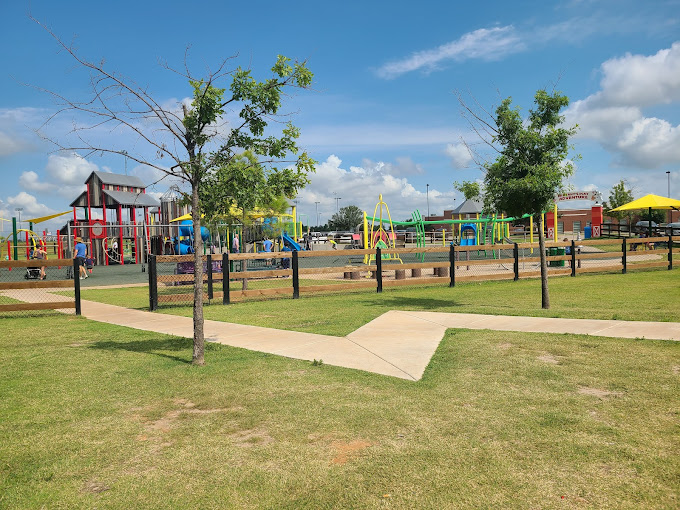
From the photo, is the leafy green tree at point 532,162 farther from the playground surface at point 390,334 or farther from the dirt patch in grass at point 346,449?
the dirt patch in grass at point 346,449

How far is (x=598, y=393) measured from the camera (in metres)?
5.19

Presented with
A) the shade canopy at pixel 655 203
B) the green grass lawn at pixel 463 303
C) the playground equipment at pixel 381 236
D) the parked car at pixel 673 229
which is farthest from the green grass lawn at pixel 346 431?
the parked car at pixel 673 229

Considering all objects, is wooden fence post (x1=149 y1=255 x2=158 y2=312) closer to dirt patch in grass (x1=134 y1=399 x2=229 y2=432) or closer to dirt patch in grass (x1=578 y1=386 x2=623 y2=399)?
dirt patch in grass (x1=134 y1=399 x2=229 y2=432)

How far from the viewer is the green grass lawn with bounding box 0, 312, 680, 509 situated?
3367mm

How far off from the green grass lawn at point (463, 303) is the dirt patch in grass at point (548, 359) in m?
3.20

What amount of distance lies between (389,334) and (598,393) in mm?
3808

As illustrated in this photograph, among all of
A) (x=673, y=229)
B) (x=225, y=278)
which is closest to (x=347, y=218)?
(x=673, y=229)

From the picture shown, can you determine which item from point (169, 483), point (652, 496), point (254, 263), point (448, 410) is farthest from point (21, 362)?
point (254, 263)

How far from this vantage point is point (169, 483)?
3.55 metres

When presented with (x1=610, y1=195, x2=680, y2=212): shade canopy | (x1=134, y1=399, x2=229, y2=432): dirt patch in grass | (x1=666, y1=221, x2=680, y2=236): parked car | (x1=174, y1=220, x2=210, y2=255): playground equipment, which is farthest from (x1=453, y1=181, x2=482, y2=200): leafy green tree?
(x1=666, y1=221, x2=680, y2=236): parked car

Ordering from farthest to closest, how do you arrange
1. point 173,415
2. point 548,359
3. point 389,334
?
point 389,334 → point 548,359 → point 173,415

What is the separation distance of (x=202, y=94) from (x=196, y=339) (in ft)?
10.3

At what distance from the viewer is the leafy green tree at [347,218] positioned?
99.5 metres

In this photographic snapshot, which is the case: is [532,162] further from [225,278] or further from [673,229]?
[673,229]
